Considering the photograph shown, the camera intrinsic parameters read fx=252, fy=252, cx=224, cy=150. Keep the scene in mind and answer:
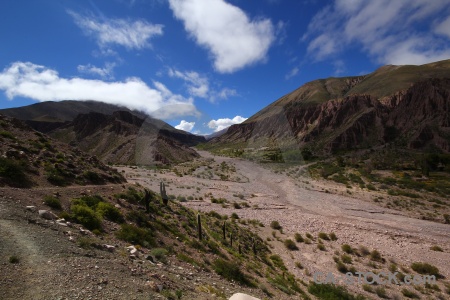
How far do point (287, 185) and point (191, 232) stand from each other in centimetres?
3499

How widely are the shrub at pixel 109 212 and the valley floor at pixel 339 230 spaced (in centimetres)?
1050

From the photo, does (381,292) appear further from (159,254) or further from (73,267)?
(73,267)

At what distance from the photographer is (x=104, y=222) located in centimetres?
1045

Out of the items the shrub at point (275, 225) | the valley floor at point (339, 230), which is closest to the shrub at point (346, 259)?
the valley floor at point (339, 230)

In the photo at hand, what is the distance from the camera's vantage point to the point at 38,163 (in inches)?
525

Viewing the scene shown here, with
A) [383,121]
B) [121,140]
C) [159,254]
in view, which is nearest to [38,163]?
[159,254]

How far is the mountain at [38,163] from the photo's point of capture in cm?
1112

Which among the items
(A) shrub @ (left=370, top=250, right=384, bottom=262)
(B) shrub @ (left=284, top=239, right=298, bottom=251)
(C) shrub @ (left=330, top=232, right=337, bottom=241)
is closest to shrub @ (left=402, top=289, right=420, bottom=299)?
(A) shrub @ (left=370, top=250, right=384, bottom=262)

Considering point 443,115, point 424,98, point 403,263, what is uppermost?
point 424,98

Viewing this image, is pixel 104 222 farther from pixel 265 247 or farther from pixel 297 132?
pixel 297 132

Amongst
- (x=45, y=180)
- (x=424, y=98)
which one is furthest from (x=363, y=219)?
(x=424, y=98)

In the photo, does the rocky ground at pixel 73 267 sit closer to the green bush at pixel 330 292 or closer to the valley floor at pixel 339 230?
the green bush at pixel 330 292

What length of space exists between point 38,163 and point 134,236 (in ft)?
24.9

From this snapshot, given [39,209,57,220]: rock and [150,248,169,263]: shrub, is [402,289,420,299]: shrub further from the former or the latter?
[39,209,57,220]: rock
